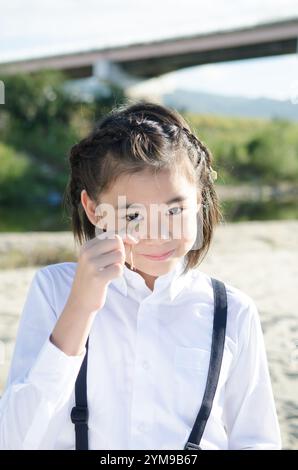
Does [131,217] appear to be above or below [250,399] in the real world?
above

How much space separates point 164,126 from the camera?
111 centimetres

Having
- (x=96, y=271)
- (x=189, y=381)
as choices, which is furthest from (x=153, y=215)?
(x=189, y=381)

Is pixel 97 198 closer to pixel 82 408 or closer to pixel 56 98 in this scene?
pixel 82 408

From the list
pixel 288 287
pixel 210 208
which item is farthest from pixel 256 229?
pixel 210 208

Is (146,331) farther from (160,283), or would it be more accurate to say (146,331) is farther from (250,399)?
(250,399)

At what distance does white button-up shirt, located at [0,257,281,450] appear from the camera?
1.01 meters

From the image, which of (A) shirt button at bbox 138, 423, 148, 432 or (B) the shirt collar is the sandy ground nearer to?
(B) the shirt collar

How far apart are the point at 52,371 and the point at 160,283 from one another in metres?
0.26

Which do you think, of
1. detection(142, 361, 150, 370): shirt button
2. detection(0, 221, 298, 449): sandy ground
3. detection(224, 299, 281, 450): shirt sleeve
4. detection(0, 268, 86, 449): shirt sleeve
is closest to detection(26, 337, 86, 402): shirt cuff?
detection(0, 268, 86, 449): shirt sleeve

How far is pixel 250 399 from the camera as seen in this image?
1074 mm

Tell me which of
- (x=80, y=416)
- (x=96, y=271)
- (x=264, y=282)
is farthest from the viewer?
(x=264, y=282)

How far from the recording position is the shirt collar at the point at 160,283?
107cm

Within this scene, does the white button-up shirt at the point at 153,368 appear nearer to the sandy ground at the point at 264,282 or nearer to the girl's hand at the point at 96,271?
the girl's hand at the point at 96,271

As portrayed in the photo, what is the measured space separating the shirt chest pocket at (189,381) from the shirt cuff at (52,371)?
0.20 m
